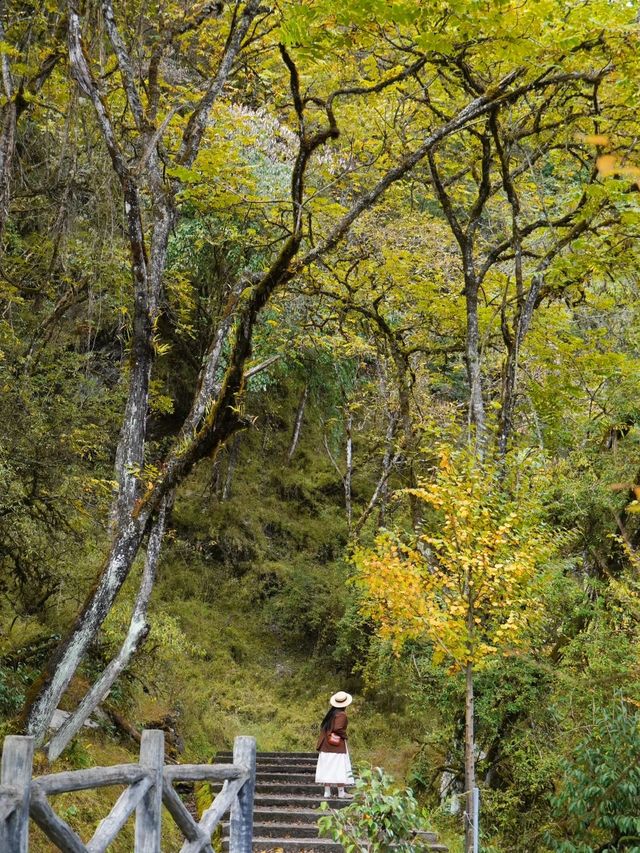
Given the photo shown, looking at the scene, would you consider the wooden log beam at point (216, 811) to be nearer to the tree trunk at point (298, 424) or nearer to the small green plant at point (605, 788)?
the small green plant at point (605, 788)

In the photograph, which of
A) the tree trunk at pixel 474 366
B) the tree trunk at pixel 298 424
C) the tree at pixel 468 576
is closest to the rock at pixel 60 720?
the tree at pixel 468 576

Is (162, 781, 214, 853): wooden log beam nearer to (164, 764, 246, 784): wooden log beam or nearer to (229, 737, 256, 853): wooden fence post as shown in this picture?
(164, 764, 246, 784): wooden log beam

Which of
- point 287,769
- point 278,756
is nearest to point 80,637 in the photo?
point 287,769

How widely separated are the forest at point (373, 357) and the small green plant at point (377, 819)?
1.76 metres

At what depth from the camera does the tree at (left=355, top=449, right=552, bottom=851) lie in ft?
28.8

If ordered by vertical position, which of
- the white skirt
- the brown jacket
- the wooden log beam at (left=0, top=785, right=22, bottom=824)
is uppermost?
the wooden log beam at (left=0, top=785, right=22, bottom=824)

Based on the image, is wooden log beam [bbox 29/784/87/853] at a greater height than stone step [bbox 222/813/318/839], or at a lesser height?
greater

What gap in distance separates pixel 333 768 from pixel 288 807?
77cm

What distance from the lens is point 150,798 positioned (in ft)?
14.1

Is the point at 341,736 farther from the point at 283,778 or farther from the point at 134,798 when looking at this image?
the point at 134,798

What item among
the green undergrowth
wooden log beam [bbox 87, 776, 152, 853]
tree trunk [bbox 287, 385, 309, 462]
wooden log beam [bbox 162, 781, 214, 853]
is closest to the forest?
the green undergrowth

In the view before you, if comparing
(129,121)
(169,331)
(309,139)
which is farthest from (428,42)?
(169,331)

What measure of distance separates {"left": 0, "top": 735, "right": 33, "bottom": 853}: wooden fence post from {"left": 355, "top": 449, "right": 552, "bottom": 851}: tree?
578 cm

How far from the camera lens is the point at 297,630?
20.4 m
